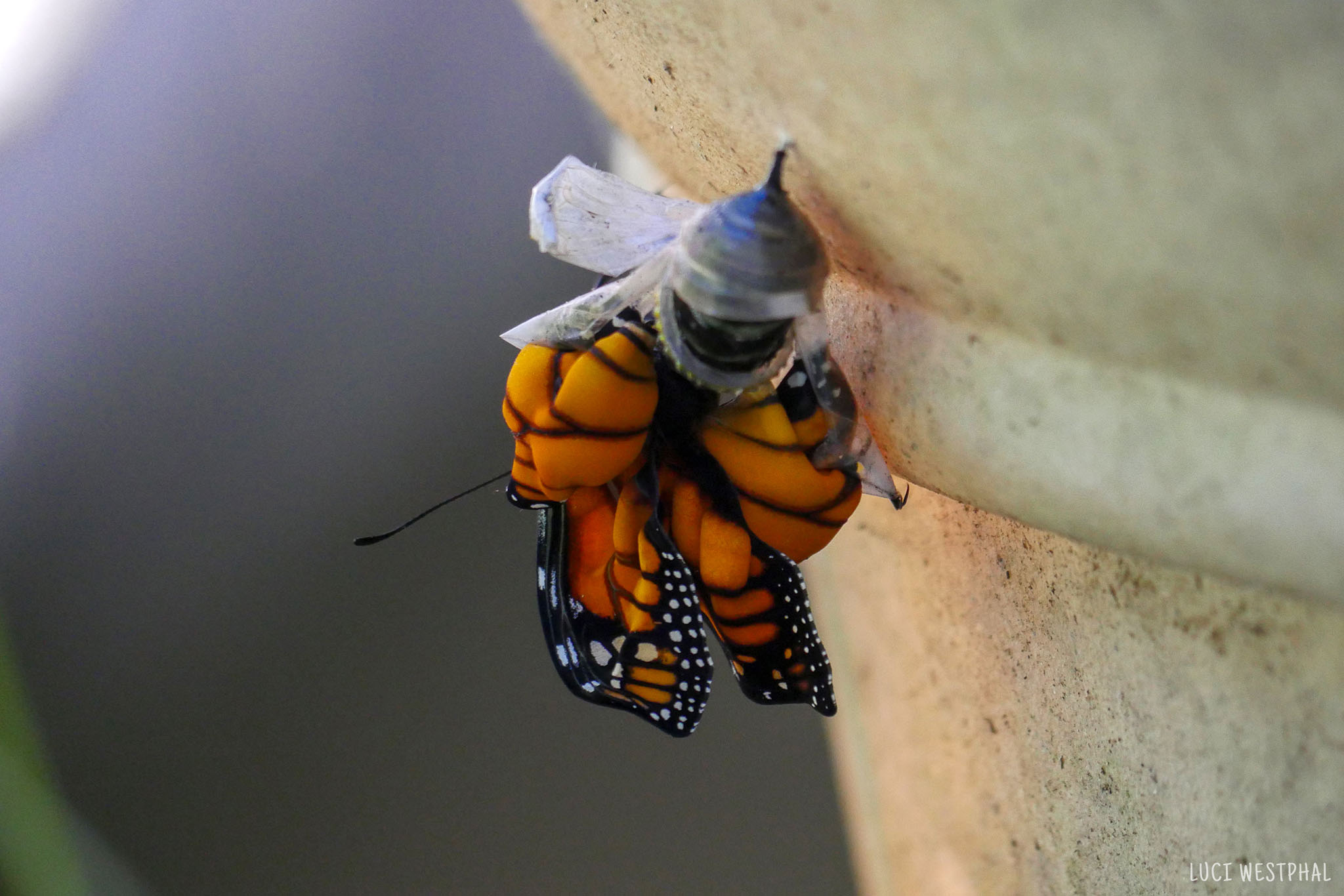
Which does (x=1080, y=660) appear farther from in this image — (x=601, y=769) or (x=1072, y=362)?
(x=601, y=769)

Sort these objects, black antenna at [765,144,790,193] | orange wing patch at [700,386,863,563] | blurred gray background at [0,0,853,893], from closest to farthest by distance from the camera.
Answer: black antenna at [765,144,790,193]
orange wing patch at [700,386,863,563]
blurred gray background at [0,0,853,893]

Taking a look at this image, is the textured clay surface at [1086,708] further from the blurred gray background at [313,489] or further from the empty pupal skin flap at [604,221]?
the blurred gray background at [313,489]

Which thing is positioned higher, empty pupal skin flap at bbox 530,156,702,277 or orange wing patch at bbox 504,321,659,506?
empty pupal skin flap at bbox 530,156,702,277

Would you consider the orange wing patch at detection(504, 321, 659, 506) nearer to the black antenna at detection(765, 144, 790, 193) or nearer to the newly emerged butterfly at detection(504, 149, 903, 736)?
the newly emerged butterfly at detection(504, 149, 903, 736)

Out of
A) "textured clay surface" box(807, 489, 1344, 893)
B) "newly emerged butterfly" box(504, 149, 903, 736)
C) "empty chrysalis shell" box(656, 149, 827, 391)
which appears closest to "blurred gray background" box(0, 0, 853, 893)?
"textured clay surface" box(807, 489, 1344, 893)

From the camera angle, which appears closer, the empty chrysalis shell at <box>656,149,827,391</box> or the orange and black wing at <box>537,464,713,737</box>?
the empty chrysalis shell at <box>656,149,827,391</box>

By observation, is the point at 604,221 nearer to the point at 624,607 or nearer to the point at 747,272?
the point at 747,272

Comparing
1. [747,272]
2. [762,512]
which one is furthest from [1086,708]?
[747,272]

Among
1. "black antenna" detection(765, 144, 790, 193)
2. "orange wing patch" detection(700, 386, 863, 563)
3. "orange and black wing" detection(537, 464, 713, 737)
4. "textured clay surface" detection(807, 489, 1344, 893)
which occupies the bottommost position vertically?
"textured clay surface" detection(807, 489, 1344, 893)

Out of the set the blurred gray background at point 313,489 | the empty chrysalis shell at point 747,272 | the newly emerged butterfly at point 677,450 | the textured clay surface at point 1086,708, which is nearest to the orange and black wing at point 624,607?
the newly emerged butterfly at point 677,450
